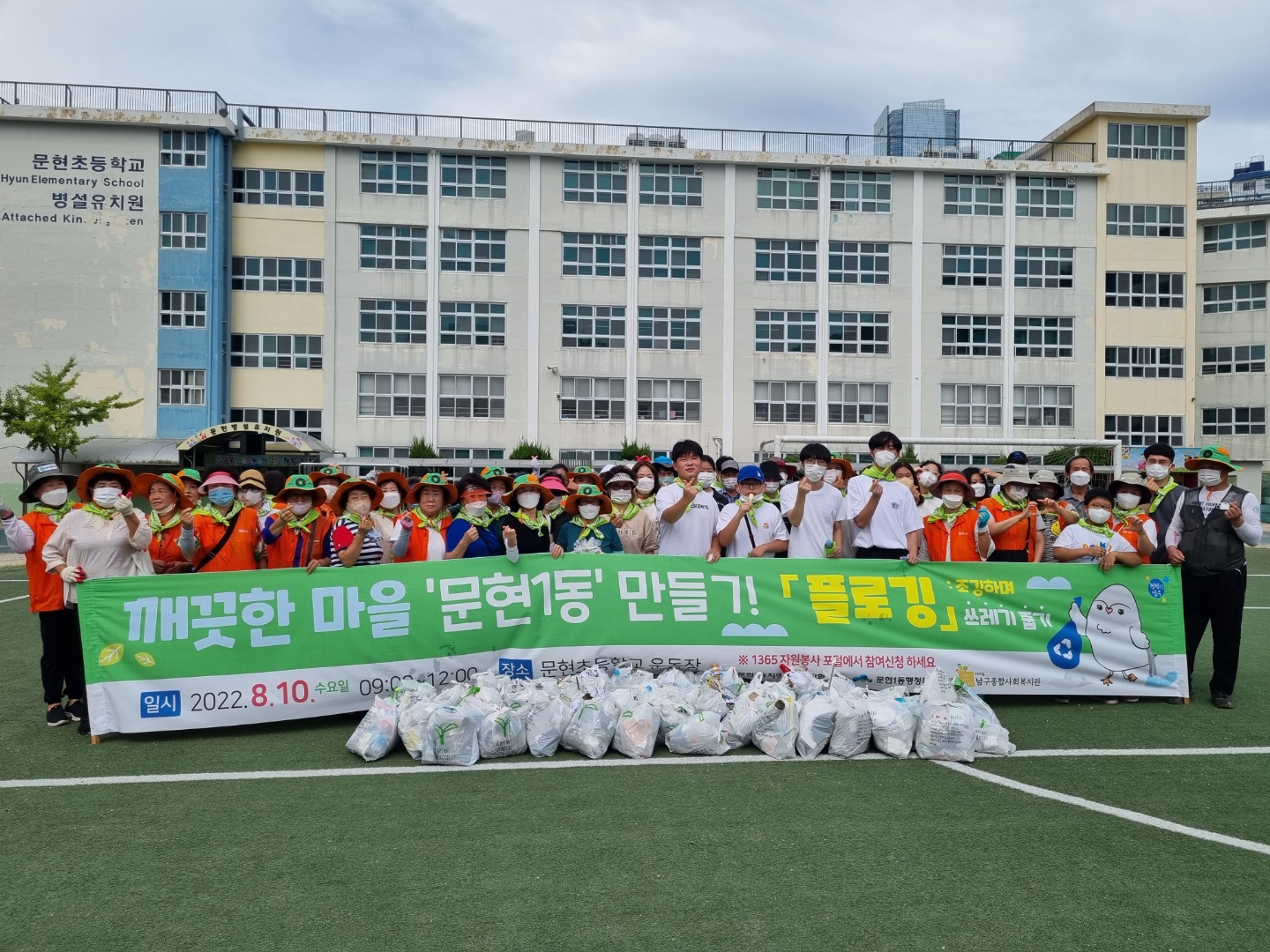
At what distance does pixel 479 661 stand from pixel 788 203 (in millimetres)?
34148

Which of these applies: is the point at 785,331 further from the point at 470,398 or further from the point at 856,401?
the point at 470,398

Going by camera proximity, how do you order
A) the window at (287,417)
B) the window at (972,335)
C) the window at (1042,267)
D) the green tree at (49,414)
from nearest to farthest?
the green tree at (49,414) → the window at (287,417) → the window at (972,335) → the window at (1042,267)

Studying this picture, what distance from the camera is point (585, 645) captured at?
6551mm

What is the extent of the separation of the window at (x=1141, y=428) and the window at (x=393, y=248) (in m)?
27.0

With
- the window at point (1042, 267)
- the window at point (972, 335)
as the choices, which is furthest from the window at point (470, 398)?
the window at point (1042, 267)

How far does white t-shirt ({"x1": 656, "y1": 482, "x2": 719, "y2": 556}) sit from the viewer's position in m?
7.22

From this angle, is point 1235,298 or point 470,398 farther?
point 1235,298

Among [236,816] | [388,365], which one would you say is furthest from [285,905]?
[388,365]

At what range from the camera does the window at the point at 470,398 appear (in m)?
36.2

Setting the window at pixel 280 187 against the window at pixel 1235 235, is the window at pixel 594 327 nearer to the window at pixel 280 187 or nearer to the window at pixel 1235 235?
the window at pixel 280 187

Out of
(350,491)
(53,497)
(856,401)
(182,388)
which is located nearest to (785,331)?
(856,401)

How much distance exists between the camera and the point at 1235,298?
41.4m

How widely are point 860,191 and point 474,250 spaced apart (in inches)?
590

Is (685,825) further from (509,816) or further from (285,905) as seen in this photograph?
(285,905)
